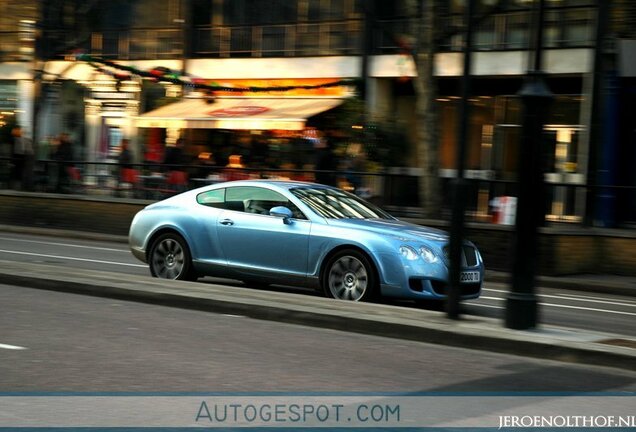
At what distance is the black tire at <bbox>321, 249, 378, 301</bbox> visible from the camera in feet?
36.4

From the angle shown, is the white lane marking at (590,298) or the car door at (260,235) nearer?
the car door at (260,235)

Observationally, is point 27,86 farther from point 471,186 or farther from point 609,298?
point 609,298

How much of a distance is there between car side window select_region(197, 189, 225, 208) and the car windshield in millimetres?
960

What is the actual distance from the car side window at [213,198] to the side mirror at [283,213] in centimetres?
100

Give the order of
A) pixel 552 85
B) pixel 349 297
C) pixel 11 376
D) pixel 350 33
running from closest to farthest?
pixel 11 376, pixel 349 297, pixel 552 85, pixel 350 33

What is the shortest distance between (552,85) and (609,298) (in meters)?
12.4

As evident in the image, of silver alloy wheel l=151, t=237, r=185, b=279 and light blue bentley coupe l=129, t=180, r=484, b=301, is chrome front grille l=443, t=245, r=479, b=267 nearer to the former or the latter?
light blue bentley coupe l=129, t=180, r=484, b=301

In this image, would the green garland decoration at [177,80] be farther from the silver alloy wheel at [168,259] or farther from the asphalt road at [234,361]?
the asphalt road at [234,361]

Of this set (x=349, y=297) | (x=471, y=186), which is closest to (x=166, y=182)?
(x=471, y=186)

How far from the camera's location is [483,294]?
14.5m

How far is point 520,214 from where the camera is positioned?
9.23m

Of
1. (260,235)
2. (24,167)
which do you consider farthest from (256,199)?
(24,167)

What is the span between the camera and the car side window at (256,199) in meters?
12.1

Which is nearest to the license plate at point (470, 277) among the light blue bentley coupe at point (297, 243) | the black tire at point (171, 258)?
the light blue bentley coupe at point (297, 243)
